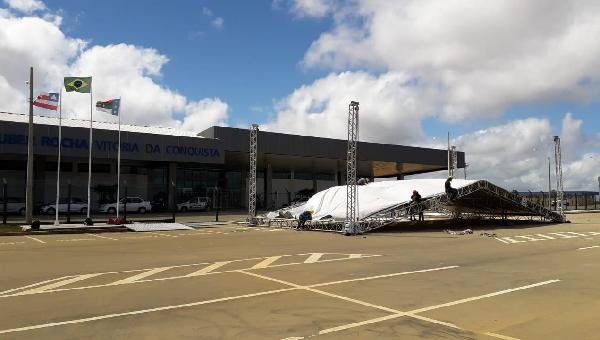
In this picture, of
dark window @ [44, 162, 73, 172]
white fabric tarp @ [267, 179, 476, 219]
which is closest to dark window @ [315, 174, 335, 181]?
dark window @ [44, 162, 73, 172]

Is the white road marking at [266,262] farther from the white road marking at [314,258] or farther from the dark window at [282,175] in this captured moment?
the dark window at [282,175]

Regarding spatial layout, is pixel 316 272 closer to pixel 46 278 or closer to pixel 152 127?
pixel 46 278

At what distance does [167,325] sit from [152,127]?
50.1m

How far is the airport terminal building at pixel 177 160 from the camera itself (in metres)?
41.8

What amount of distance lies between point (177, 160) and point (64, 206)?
35.5 ft

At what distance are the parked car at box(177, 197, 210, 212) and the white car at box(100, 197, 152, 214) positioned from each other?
4.53 metres

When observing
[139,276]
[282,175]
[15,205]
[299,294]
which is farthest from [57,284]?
[282,175]

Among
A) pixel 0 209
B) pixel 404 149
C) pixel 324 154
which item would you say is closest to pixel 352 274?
pixel 0 209

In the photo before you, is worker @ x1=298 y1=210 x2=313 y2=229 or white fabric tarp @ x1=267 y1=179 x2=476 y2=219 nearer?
white fabric tarp @ x1=267 y1=179 x2=476 y2=219

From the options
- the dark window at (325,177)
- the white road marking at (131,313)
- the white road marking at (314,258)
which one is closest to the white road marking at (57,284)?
the white road marking at (131,313)

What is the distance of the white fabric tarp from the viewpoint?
93.0ft

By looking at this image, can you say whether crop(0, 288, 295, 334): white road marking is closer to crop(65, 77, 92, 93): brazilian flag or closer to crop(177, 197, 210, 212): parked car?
crop(65, 77, 92, 93): brazilian flag

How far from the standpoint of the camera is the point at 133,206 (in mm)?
46656

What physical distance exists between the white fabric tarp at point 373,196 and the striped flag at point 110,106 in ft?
42.2
